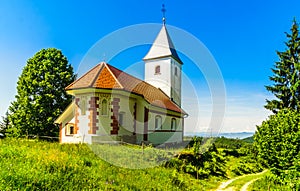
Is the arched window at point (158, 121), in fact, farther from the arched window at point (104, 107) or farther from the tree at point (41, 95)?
the tree at point (41, 95)

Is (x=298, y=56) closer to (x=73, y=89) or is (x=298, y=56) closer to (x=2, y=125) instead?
(x=73, y=89)

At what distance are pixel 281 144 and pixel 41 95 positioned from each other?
24871 millimetres

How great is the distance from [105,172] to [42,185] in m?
3.18

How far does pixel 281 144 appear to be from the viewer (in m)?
12.2

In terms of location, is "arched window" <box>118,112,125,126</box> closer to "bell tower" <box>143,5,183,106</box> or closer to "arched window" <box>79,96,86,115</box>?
"arched window" <box>79,96,86,115</box>

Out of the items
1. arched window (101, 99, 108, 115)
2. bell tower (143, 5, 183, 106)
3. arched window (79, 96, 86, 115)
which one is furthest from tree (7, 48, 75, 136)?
arched window (101, 99, 108, 115)

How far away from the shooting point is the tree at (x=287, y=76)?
2233 cm

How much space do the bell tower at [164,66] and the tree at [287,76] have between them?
494 inches

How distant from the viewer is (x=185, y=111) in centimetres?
3422

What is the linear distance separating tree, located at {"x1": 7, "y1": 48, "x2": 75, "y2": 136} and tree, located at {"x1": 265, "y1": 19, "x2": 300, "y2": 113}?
2322cm

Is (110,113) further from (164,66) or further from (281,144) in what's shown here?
(164,66)

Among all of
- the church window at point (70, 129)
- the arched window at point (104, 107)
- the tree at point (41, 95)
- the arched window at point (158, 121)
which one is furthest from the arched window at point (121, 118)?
the tree at point (41, 95)

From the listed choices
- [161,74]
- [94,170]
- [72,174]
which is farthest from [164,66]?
[72,174]

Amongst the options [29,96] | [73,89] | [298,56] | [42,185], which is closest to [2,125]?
[29,96]
